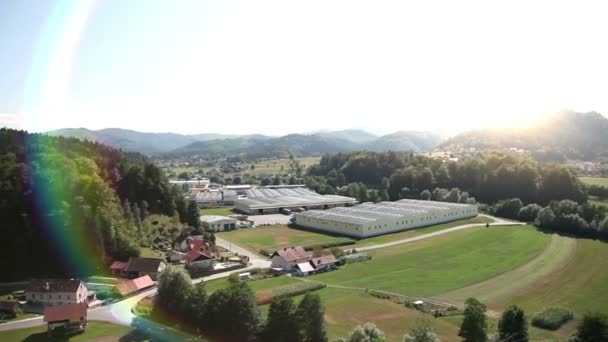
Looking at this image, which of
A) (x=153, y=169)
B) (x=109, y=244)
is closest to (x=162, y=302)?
(x=109, y=244)

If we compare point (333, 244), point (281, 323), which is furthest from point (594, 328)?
point (333, 244)

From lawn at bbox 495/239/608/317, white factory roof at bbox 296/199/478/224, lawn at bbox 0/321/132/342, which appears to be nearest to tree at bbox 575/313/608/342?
lawn at bbox 495/239/608/317

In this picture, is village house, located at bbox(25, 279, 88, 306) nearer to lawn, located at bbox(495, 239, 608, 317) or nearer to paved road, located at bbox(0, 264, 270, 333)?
paved road, located at bbox(0, 264, 270, 333)

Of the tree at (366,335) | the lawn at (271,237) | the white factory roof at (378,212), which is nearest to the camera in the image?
the tree at (366,335)

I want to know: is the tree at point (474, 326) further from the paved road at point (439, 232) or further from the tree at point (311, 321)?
→ the paved road at point (439, 232)

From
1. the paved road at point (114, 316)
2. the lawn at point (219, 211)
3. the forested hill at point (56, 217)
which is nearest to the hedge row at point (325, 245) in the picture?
the forested hill at point (56, 217)

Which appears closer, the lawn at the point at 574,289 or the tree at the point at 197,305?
the tree at the point at 197,305
